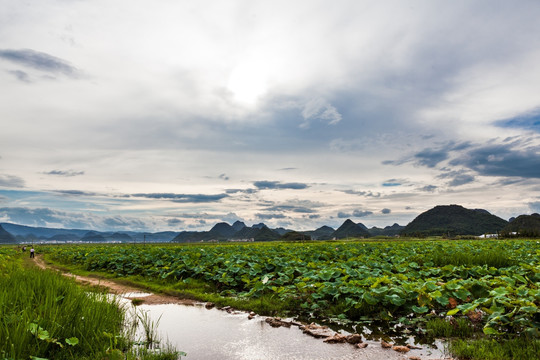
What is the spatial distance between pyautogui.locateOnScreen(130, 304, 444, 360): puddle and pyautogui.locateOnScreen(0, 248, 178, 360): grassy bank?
1068mm

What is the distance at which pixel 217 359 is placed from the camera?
6.44m

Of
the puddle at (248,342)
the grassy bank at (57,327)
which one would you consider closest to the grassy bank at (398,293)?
the puddle at (248,342)

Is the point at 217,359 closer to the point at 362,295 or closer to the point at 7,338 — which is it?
the point at 7,338

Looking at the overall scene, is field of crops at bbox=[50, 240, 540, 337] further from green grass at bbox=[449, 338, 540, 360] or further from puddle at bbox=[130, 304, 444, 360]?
puddle at bbox=[130, 304, 444, 360]

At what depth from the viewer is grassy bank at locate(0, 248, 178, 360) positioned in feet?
17.7

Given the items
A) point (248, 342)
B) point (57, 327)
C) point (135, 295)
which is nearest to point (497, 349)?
point (248, 342)

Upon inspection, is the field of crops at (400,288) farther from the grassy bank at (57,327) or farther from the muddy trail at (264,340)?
the grassy bank at (57,327)

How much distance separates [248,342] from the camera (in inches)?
289

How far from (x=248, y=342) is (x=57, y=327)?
12.7 ft

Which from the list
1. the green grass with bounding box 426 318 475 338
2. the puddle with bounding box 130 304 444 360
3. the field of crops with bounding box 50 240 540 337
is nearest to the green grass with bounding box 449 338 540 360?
the field of crops with bounding box 50 240 540 337

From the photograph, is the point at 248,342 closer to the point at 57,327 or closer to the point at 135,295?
the point at 57,327

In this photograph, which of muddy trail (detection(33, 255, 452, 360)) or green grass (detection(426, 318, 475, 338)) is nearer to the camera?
muddy trail (detection(33, 255, 452, 360))

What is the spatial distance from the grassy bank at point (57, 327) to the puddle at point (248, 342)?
3.50ft

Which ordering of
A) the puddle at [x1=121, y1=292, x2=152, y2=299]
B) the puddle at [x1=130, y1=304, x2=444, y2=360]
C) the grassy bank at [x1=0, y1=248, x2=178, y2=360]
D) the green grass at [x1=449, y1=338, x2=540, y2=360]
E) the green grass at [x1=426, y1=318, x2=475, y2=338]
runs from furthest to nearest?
the puddle at [x1=121, y1=292, x2=152, y2=299] → the green grass at [x1=426, y1=318, x2=475, y2=338] → the puddle at [x1=130, y1=304, x2=444, y2=360] → the green grass at [x1=449, y1=338, x2=540, y2=360] → the grassy bank at [x1=0, y1=248, x2=178, y2=360]
